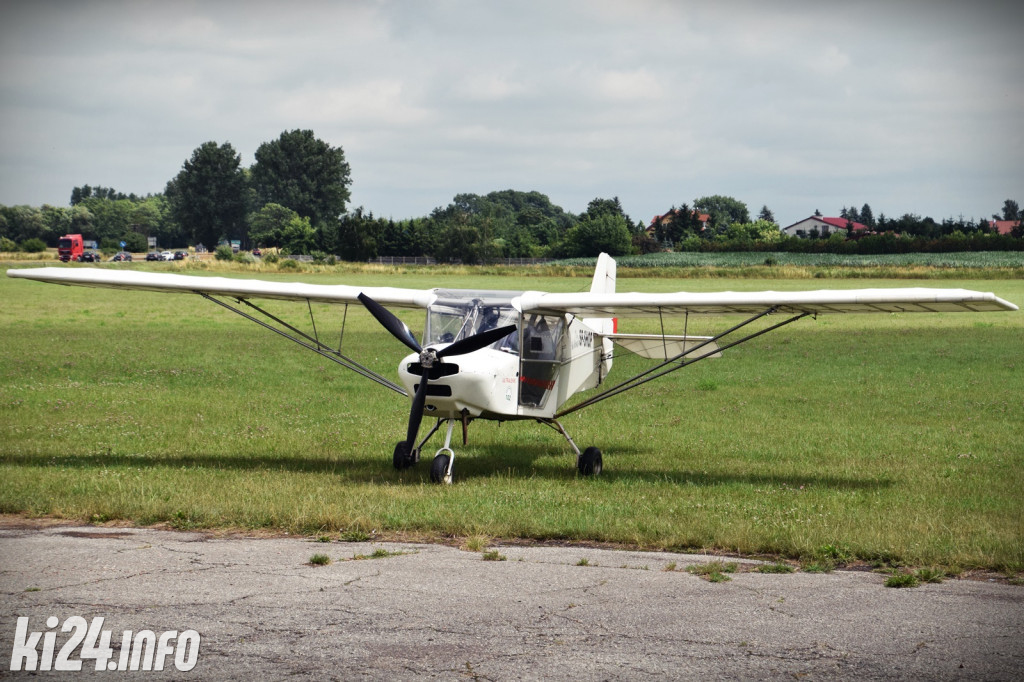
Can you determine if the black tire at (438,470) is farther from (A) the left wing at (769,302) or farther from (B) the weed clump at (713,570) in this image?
(B) the weed clump at (713,570)

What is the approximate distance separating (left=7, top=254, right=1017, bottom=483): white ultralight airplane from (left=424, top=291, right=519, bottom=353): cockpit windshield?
0.02 metres

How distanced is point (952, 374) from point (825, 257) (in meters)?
67.8

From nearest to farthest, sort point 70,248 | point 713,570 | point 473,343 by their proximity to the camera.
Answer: point 713,570, point 473,343, point 70,248

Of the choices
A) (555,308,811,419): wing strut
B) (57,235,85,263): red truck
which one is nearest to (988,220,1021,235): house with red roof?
(555,308,811,419): wing strut

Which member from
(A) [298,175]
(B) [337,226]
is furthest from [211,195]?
(B) [337,226]

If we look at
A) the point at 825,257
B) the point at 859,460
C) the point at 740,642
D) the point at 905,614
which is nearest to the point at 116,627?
the point at 740,642

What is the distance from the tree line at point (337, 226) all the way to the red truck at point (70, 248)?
2757mm

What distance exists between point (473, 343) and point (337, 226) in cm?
12146

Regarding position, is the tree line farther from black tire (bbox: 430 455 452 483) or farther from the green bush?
black tire (bbox: 430 455 452 483)

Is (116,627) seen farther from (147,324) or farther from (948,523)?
(147,324)

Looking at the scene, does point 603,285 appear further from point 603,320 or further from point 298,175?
point 298,175

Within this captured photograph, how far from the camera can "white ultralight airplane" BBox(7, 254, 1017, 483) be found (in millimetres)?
12508

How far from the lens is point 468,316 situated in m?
13.4
